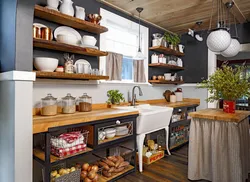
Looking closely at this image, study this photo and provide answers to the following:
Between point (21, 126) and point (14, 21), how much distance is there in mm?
857

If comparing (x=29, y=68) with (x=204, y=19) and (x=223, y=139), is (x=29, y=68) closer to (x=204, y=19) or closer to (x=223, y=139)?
(x=223, y=139)

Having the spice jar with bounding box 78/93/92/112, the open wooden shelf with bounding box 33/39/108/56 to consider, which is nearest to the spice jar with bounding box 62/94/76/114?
the spice jar with bounding box 78/93/92/112

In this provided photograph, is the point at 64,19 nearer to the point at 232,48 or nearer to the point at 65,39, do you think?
the point at 65,39

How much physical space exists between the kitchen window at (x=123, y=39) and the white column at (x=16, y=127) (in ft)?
4.83

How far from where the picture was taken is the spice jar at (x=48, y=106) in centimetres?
201

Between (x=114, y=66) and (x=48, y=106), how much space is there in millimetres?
1332

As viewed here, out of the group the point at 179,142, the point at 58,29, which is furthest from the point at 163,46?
the point at 58,29

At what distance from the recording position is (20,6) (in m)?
1.49

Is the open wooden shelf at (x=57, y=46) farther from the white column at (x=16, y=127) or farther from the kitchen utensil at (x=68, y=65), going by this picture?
the white column at (x=16, y=127)

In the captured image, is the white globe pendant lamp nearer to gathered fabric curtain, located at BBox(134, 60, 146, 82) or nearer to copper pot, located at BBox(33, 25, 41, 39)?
gathered fabric curtain, located at BBox(134, 60, 146, 82)

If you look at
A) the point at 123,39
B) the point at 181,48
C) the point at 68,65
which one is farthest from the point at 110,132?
the point at 181,48

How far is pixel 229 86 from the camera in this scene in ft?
7.13

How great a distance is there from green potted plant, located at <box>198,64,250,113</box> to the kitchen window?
1509mm

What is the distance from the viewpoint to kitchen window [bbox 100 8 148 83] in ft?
9.49
